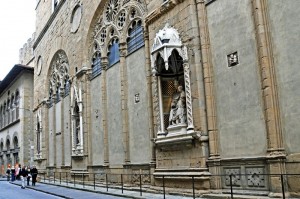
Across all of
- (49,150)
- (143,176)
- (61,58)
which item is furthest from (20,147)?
(143,176)

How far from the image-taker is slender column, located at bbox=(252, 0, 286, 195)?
943 cm

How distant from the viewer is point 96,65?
21.8 meters

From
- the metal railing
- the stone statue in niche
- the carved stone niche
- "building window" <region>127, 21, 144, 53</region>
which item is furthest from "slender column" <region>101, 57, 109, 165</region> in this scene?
the stone statue in niche

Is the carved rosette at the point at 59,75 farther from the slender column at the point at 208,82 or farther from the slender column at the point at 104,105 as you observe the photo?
the slender column at the point at 208,82

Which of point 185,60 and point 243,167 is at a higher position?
point 185,60

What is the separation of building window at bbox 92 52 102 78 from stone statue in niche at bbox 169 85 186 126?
8.55 meters

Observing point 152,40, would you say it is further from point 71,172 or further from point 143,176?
point 71,172

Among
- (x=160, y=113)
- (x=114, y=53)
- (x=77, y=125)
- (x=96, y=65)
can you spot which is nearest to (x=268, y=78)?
(x=160, y=113)

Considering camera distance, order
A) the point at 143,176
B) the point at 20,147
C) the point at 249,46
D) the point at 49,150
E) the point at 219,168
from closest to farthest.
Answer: the point at 249,46, the point at 219,168, the point at 143,176, the point at 49,150, the point at 20,147

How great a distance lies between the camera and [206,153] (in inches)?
466

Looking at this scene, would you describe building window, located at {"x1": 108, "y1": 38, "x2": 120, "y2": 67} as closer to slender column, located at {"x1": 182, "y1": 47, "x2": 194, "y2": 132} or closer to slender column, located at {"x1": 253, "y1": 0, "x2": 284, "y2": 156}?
slender column, located at {"x1": 182, "y1": 47, "x2": 194, "y2": 132}

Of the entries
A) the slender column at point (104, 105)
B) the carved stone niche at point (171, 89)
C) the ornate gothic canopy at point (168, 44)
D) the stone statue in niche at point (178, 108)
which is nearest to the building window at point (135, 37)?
the slender column at point (104, 105)

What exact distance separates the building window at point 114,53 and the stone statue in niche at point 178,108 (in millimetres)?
6508

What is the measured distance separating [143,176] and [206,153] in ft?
16.3
